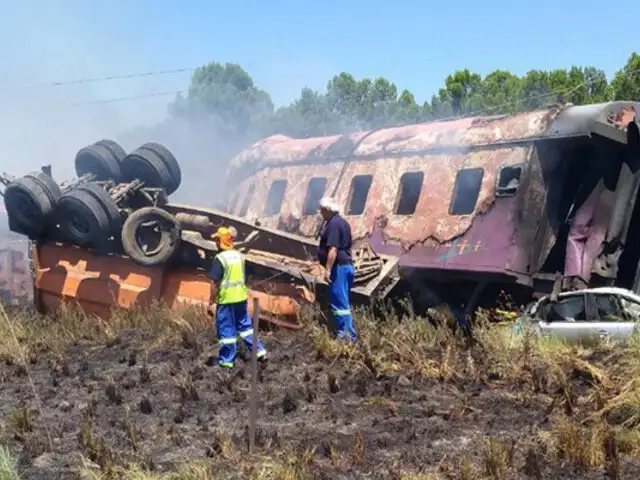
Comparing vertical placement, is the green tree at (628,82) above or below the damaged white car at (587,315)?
above

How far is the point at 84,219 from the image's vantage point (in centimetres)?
1128

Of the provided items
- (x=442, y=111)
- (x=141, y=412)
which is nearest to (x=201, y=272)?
(x=141, y=412)

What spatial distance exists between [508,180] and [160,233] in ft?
15.6

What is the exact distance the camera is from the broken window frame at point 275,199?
15.0m

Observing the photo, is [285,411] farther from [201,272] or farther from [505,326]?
[201,272]

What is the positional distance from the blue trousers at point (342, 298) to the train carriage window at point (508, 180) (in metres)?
2.92

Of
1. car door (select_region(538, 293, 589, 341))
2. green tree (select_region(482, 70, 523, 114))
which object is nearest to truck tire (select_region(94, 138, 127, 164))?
car door (select_region(538, 293, 589, 341))

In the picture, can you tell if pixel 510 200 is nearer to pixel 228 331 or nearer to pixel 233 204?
pixel 228 331

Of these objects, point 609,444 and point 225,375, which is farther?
point 225,375

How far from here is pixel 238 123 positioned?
20766 mm

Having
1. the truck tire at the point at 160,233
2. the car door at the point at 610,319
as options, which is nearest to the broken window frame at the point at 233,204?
the truck tire at the point at 160,233

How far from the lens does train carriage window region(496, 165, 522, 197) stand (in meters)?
11.1

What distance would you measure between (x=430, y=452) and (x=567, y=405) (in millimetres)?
1470

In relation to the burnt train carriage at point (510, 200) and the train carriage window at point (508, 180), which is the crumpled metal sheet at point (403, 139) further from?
the train carriage window at point (508, 180)
